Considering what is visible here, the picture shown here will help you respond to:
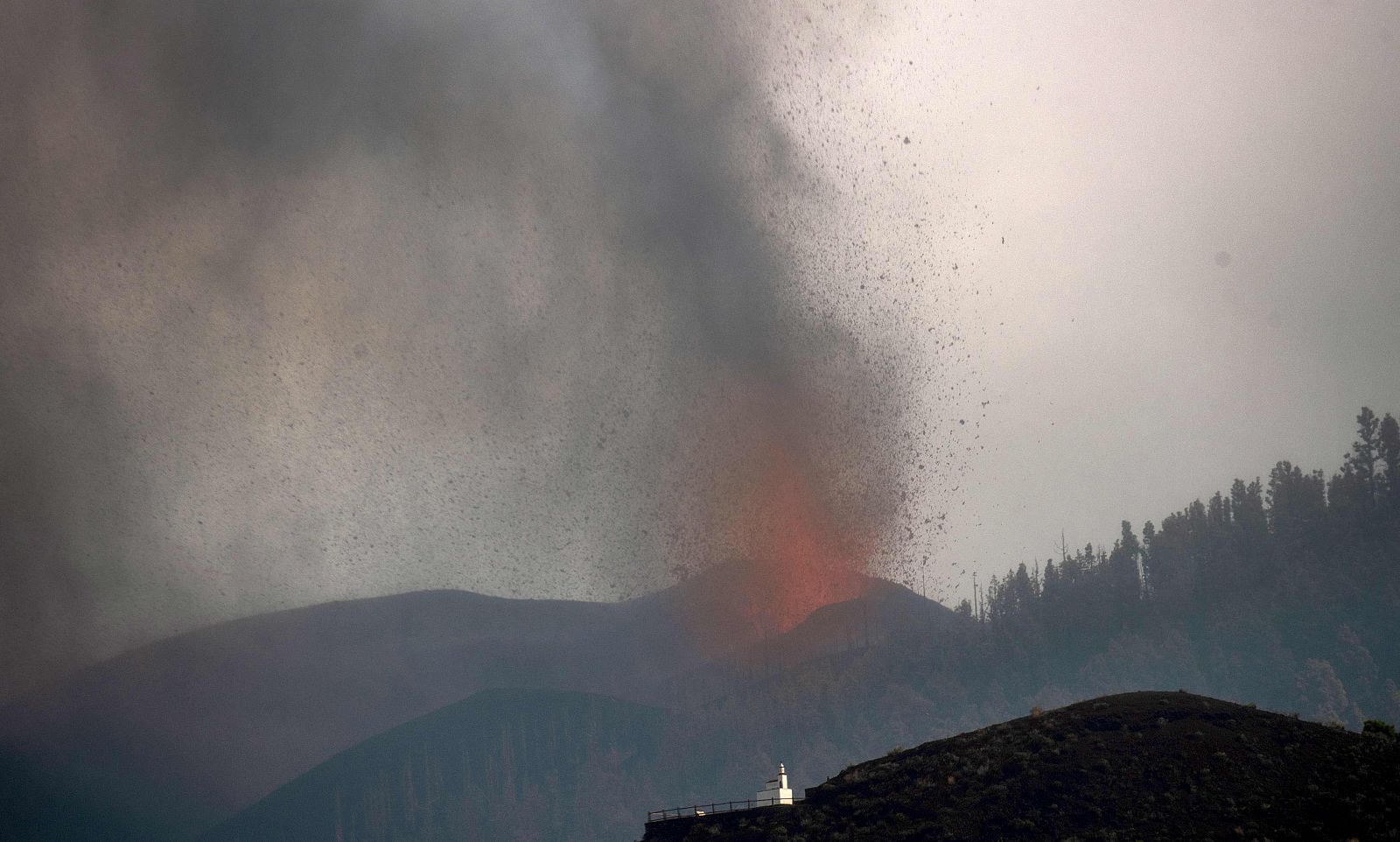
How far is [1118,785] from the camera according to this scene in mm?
66062

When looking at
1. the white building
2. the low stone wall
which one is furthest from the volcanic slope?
the white building

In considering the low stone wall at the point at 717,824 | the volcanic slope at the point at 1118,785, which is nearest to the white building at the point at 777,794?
the low stone wall at the point at 717,824

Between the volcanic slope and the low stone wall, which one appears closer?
the volcanic slope

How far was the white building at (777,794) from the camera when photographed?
77.6 meters

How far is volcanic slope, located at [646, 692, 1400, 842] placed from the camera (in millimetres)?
60062

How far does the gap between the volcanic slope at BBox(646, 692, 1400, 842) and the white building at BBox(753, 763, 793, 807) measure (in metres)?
2.01

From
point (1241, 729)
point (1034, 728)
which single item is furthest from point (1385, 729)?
point (1034, 728)

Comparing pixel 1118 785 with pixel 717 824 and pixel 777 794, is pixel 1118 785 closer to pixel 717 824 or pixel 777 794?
pixel 777 794

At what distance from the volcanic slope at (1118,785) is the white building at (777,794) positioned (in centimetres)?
201

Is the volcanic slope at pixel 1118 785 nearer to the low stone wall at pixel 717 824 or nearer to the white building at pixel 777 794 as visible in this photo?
the low stone wall at pixel 717 824

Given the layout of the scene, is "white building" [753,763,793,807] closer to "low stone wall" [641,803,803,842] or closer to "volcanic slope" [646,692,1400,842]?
"low stone wall" [641,803,803,842]

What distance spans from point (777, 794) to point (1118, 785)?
73.8ft

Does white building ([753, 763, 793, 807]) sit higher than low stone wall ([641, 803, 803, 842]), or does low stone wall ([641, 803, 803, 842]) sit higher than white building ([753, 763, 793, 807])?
white building ([753, 763, 793, 807])

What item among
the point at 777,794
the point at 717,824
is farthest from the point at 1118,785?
the point at 717,824
